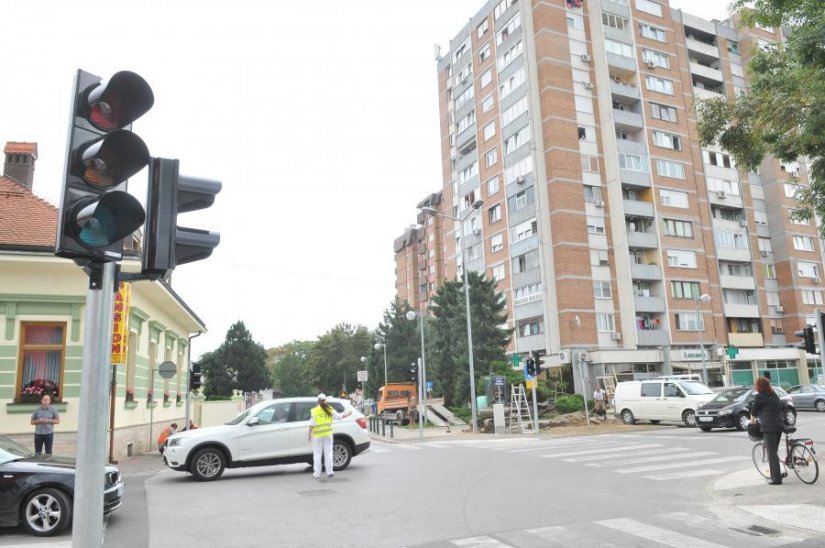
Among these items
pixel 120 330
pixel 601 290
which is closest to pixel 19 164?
pixel 120 330

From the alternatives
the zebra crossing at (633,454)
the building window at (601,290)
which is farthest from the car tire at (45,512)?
the building window at (601,290)

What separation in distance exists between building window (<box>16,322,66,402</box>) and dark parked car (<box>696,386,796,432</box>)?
67.1ft

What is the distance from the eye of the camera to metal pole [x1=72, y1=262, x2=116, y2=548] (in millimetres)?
3223

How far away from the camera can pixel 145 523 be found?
8.84m

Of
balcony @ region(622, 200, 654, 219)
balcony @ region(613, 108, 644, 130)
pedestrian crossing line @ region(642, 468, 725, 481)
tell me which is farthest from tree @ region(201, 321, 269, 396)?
pedestrian crossing line @ region(642, 468, 725, 481)

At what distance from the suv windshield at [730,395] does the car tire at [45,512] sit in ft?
68.7

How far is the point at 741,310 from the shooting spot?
53.2m

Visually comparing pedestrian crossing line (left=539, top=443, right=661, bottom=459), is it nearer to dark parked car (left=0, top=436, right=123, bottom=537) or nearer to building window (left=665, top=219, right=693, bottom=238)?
dark parked car (left=0, top=436, right=123, bottom=537)

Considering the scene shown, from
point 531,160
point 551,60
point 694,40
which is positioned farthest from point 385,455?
point 694,40

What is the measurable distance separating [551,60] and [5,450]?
157 ft

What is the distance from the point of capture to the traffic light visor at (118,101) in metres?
3.42

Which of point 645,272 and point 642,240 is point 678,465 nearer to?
point 645,272

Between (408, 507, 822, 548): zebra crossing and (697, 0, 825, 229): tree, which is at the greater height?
(697, 0, 825, 229): tree

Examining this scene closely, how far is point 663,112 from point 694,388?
3416 centimetres
